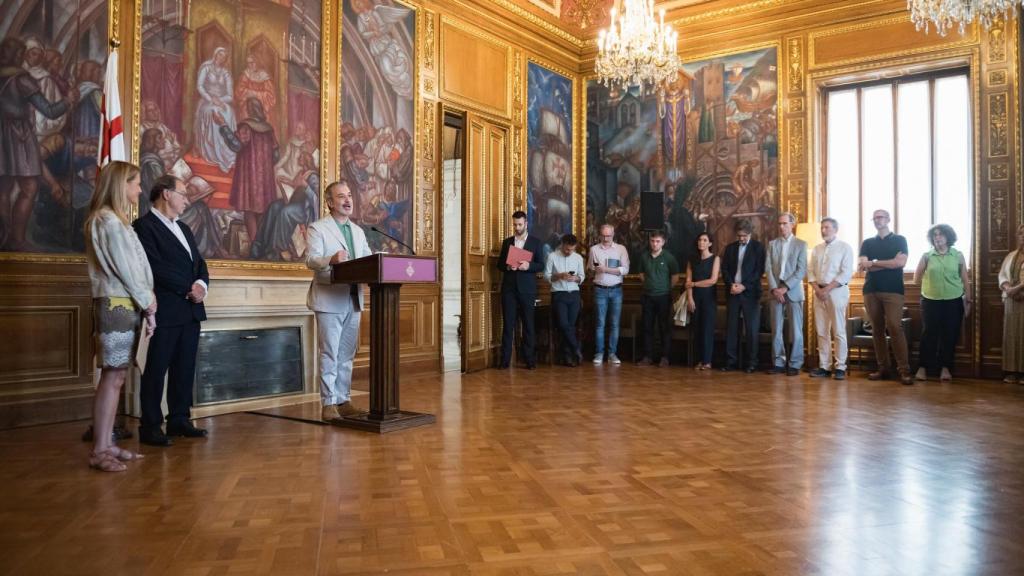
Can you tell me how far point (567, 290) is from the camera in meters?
9.47

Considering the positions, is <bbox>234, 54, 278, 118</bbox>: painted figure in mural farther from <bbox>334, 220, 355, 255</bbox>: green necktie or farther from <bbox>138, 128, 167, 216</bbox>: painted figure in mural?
<bbox>334, 220, 355, 255</bbox>: green necktie

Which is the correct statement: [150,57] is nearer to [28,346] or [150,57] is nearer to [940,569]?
[28,346]

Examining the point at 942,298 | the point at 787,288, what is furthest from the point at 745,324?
the point at 942,298

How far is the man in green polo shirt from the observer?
961 centimetres

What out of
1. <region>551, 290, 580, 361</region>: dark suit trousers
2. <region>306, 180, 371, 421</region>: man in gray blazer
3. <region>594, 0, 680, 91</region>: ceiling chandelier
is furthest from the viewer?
<region>551, 290, 580, 361</region>: dark suit trousers

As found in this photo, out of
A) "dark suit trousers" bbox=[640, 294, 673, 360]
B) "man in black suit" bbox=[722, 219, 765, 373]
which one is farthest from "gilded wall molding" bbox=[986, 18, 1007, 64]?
"dark suit trousers" bbox=[640, 294, 673, 360]

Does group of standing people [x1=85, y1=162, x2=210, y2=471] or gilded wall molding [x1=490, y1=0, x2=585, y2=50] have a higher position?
gilded wall molding [x1=490, y1=0, x2=585, y2=50]

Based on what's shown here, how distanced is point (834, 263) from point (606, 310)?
2.80m

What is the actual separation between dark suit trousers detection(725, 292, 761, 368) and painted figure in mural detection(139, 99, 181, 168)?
20.2 feet

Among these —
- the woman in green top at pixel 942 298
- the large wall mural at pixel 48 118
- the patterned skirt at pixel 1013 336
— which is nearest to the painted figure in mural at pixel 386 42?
the large wall mural at pixel 48 118

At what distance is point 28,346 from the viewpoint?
5230mm

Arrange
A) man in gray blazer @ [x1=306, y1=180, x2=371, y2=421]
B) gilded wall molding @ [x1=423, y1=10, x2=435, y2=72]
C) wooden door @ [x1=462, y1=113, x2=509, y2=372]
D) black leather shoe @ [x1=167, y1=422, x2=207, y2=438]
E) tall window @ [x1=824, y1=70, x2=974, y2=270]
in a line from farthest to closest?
wooden door @ [x1=462, y1=113, x2=509, y2=372]
tall window @ [x1=824, y1=70, x2=974, y2=270]
gilded wall molding @ [x1=423, y1=10, x2=435, y2=72]
man in gray blazer @ [x1=306, y1=180, x2=371, y2=421]
black leather shoe @ [x1=167, y1=422, x2=207, y2=438]

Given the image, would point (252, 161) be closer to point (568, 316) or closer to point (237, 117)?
point (237, 117)

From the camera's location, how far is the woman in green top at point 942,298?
788 cm
